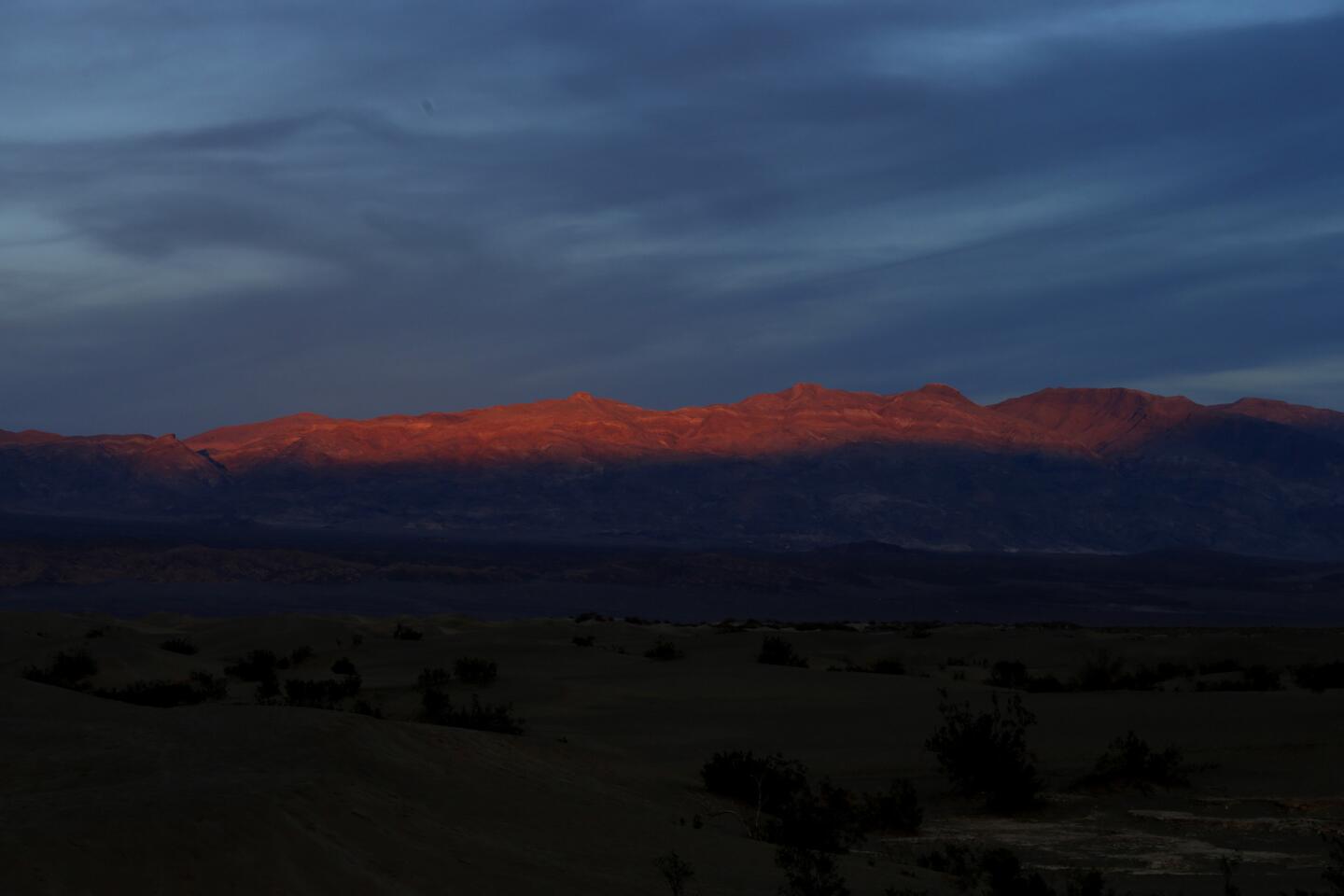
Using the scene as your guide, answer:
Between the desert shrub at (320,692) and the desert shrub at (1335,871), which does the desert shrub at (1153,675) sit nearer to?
the desert shrub at (1335,871)

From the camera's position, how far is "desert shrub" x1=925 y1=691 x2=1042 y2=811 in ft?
44.8

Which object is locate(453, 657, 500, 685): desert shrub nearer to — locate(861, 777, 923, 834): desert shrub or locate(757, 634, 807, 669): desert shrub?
Answer: locate(757, 634, 807, 669): desert shrub

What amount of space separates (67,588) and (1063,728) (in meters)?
85.5

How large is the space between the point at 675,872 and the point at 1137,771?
Answer: 7733 mm

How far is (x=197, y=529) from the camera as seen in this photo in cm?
15588

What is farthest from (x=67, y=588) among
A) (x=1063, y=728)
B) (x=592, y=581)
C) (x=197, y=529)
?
(x=1063, y=728)

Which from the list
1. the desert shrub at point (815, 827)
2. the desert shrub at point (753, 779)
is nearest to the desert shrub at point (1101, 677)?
the desert shrub at point (753, 779)

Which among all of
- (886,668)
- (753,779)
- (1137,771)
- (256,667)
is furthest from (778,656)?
(753,779)

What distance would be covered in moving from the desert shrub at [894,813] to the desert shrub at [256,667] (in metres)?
13.9

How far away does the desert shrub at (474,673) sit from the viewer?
915 inches

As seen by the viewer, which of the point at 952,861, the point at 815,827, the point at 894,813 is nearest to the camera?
the point at 952,861

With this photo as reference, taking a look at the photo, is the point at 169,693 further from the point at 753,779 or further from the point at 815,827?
the point at 815,827

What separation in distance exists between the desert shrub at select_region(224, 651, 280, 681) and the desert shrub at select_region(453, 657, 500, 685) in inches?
134

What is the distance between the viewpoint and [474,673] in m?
23.3
